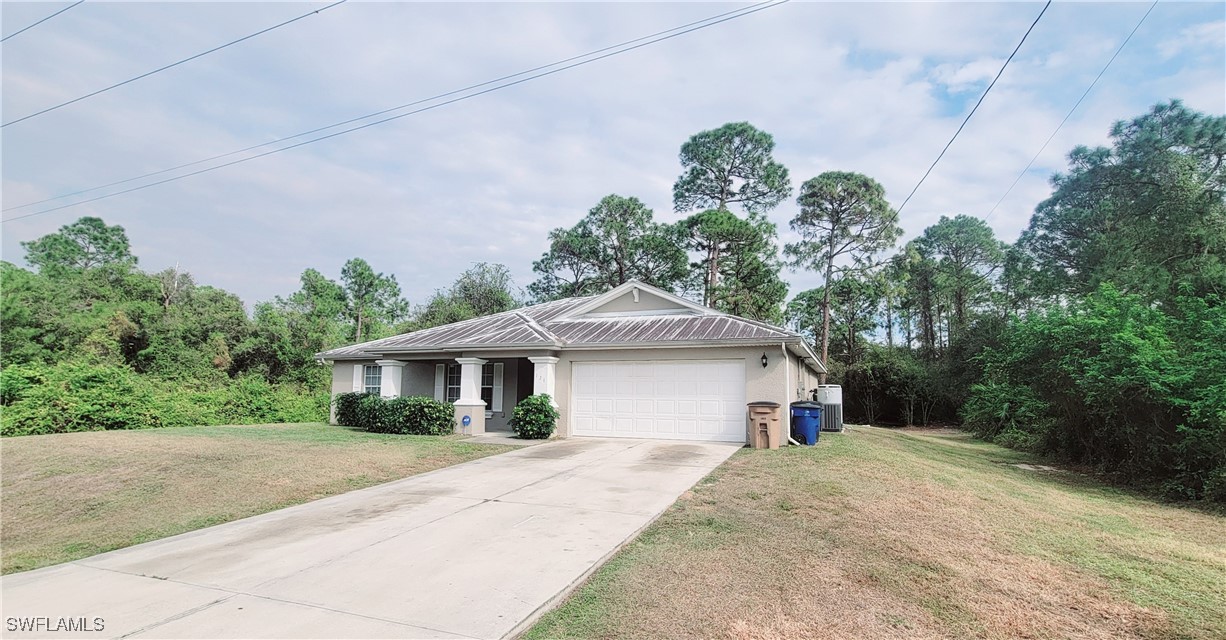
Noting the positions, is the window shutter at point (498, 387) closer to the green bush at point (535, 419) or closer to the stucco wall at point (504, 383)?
the stucco wall at point (504, 383)

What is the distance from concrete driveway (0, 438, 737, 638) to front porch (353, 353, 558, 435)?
728 centimetres

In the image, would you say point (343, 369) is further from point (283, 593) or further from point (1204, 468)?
point (1204, 468)

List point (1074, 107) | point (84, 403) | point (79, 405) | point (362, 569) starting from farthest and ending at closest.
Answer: point (84, 403)
point (79, 405)
point (1074, 107)
point (362, 569)

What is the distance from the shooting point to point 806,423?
13.1m

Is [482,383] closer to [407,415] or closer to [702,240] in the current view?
[407,415]

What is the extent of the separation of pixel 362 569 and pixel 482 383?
1242 centimetres

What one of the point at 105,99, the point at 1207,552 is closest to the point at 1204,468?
the point at 1207,552

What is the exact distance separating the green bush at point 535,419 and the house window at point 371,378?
21.1ft

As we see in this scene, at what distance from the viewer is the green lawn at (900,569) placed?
3.65m

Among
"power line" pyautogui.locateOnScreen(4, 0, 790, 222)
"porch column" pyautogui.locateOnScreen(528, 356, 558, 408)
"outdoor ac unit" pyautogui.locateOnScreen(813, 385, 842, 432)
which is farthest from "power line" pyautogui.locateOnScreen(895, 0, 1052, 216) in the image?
"porch column" pyautogui.locateOnScreen(528, 356, 558, 408)

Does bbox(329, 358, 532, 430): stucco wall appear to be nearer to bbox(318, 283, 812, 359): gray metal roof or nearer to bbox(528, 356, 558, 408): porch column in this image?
bbox(318, 283, 812, 359): gray metal roof

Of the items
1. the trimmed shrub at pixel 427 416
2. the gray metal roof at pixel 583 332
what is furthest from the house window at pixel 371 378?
the trimmed shrub at pixel 427 416
